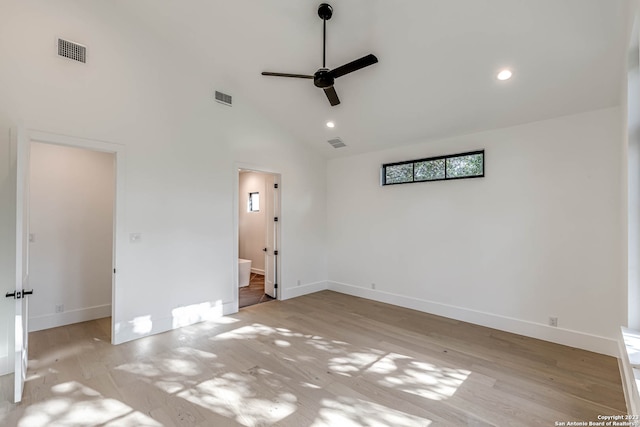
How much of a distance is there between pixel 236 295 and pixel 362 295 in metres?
2.35

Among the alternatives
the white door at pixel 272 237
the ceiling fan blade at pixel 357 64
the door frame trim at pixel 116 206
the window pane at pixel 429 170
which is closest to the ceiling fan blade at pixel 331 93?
the ceiling fan blade at pixel 357 64

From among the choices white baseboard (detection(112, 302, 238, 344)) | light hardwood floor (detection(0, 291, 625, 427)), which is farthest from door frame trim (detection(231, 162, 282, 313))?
light hardwood floor (detection(0, 291, 625, 427))

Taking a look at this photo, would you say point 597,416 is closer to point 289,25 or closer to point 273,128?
point 289,25

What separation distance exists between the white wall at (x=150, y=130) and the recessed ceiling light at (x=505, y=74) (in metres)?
3.44

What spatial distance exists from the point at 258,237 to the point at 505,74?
6.09 meters

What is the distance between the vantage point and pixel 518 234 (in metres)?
3.73

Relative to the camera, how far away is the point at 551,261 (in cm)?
348

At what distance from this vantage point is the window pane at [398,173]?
4.82 m

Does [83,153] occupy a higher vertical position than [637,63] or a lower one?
lower

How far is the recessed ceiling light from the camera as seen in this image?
3054mm

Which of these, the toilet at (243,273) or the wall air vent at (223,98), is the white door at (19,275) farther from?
the toilet at (243,273)

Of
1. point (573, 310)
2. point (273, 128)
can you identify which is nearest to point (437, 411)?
point (573, 310)

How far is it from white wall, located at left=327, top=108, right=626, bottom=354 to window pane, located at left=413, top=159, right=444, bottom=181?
128 millimetres

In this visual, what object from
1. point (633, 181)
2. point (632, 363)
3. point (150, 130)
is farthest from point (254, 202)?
point (632, 363)
